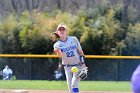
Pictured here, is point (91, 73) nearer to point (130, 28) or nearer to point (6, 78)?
point (6, 78)

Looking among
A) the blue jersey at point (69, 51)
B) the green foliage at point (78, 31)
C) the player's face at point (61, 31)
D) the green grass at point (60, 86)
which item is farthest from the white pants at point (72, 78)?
the green foliage at point (78, 31)

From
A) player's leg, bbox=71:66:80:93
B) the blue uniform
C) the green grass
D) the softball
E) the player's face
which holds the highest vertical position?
the player's face

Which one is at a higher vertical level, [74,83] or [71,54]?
[71,54]

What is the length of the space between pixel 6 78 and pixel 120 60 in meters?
5.84

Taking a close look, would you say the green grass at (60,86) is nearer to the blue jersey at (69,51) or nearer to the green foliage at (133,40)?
the blue jersey at (69,51)

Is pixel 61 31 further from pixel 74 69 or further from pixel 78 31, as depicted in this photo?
pixel 78 31

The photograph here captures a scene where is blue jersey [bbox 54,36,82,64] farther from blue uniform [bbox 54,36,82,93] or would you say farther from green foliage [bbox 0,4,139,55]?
green foliage [bbox 0,4,139,55]

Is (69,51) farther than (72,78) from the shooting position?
No

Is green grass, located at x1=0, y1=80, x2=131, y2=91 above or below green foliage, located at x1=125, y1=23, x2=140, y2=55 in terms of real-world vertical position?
below

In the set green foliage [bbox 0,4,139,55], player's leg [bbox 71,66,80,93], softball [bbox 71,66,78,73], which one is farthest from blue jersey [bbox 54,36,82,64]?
green foliage [bbox 0,4,139,55]

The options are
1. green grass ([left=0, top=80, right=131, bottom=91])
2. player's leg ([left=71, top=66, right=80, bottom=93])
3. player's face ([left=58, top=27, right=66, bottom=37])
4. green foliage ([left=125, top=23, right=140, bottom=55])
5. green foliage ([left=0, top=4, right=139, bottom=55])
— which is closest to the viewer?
player's face ([left=58, top=27, right=66, bottom=37])

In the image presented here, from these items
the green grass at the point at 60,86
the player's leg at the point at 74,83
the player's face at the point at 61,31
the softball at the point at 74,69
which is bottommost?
the green grass at the point at 60,86

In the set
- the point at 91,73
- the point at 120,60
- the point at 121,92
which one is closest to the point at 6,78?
the point at 91,73

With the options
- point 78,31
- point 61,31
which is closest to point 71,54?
point 61,31
